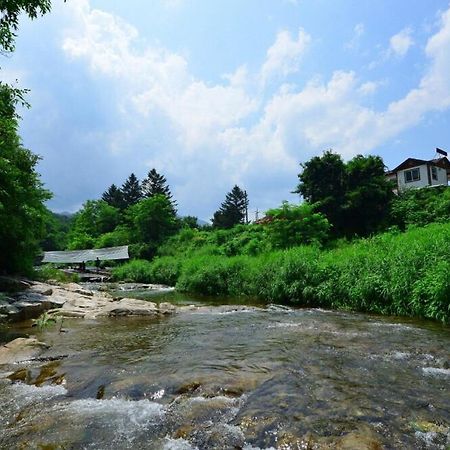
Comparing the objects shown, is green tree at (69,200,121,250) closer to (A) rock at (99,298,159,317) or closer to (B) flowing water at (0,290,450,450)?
(A) rock at (99,298,159,317)

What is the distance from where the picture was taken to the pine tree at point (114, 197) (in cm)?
8206

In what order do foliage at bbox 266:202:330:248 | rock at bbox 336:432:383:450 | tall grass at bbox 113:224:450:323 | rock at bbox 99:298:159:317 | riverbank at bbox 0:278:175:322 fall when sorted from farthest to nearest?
1. foliage at bbox 266:202:330:248
2. rock at bbox 99:298:159:317
3. riverbank at bbox 0:278:175:322
4. tall grass at bbox 113:224:450:323
5. rock at bbox 336:432:383:450

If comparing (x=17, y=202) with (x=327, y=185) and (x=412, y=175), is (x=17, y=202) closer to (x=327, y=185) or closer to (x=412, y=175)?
(x=327, y=185)

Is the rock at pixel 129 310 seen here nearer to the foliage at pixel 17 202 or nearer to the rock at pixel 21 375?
the foliage at pixel 17 202

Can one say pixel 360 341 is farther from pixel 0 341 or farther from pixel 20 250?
Result: pixel 20 250

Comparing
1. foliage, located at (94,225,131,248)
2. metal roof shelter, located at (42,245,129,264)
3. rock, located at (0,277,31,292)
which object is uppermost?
foliage, located at (94,225,131,248)

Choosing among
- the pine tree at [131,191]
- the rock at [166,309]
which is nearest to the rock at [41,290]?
the rock at [166,309]

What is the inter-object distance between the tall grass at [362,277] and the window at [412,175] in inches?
1305

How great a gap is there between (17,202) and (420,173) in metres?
44.1

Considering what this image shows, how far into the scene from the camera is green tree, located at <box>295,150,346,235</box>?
33.2 m

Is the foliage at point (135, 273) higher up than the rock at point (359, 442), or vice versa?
the foliage at point (135, 273)

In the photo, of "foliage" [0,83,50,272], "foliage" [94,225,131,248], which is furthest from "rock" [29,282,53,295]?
"foliage" [94,225,131,248]

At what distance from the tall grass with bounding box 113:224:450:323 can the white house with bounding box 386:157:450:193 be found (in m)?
31.9

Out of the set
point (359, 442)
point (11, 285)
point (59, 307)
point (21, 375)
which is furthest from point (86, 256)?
point (359, 442)
